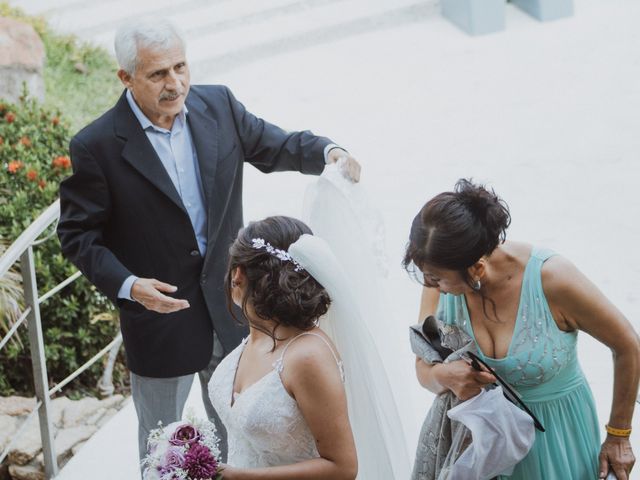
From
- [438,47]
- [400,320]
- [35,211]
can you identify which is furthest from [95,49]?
[400,320]

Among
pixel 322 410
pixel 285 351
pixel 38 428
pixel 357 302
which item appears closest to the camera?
pixel 322 410

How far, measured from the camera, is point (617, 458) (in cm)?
264

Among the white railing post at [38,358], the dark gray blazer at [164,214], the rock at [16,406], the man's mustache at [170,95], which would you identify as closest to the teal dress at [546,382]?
the dark gray blazer at [164,214]

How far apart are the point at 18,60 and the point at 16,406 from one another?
3683mm

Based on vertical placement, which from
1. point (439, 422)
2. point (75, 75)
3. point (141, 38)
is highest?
point (141, 38)

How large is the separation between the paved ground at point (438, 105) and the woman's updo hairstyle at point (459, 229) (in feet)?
6.98

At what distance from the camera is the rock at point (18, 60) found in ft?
24.7

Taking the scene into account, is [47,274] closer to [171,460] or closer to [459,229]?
[171,460]

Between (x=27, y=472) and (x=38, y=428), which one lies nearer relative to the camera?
(x=27, y=472)

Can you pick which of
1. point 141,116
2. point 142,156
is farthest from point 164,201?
point 141,116

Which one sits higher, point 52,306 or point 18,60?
point 18,60

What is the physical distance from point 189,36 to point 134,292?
7.57 m

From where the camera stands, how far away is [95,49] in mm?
9492

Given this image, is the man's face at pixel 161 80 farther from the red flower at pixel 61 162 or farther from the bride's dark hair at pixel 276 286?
the red flower at pixel 61 162
